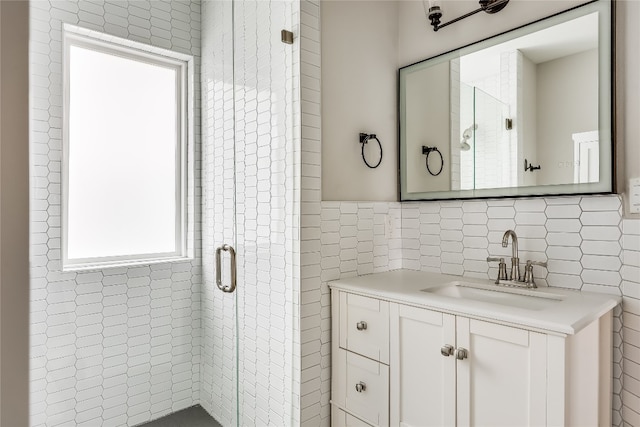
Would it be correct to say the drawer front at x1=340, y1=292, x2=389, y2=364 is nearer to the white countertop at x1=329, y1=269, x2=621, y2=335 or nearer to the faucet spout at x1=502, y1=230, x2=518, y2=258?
the white countertop at x1=329, y1=269, x2=621, y2=335

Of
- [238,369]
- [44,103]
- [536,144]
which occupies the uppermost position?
[44,103]

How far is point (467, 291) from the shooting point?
1.69 metres

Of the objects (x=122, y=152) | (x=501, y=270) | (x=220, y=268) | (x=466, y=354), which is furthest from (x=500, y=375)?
(x=122, y=152)

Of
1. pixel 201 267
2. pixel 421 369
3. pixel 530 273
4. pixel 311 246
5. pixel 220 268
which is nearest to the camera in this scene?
pixel 421 369

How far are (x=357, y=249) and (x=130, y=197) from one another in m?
1.17

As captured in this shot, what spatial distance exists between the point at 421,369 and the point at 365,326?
28 cm

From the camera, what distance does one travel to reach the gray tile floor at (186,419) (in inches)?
73.2

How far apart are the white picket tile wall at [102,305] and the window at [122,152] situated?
0.05 m

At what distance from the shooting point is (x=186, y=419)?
1.88 m

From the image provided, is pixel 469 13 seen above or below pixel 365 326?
above

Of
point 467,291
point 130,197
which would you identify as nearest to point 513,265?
point 467,291

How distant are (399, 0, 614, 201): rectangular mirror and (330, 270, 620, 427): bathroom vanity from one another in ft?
1.54

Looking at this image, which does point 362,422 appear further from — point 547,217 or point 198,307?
point 547,217

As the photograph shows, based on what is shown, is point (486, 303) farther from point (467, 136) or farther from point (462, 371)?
point (467, 136)
